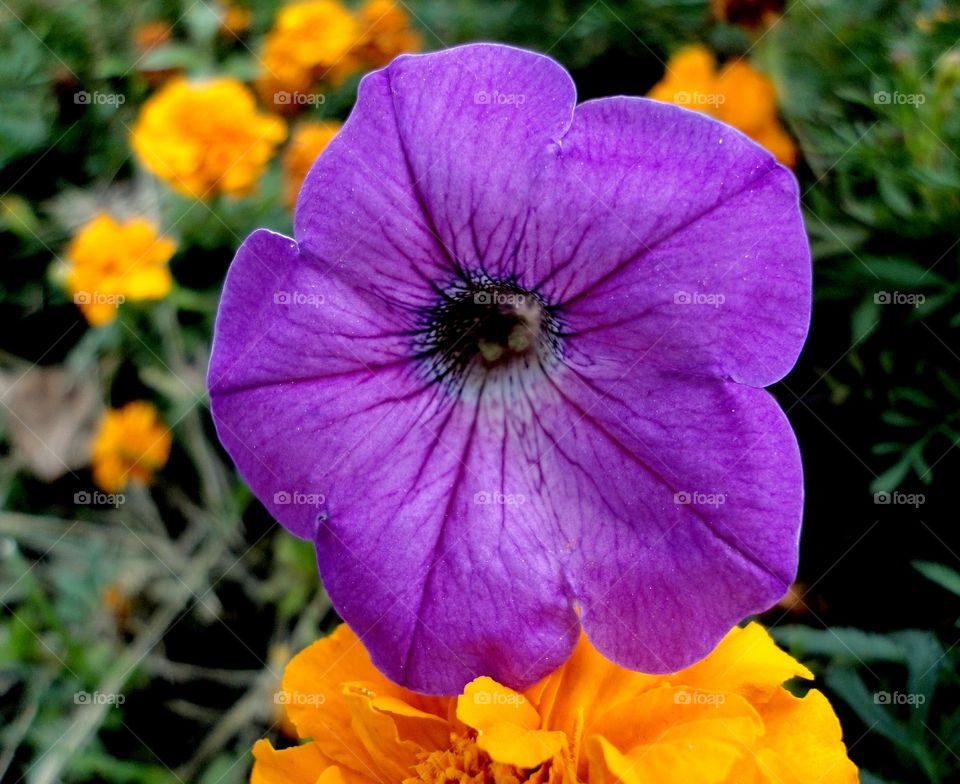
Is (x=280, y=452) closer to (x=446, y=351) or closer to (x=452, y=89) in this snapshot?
(x=446, y=351)

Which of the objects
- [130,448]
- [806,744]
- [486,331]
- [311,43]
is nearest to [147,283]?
[130,448]

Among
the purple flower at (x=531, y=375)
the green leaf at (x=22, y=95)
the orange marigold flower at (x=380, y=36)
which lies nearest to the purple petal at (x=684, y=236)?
the purple flower at (x=531, y=375)

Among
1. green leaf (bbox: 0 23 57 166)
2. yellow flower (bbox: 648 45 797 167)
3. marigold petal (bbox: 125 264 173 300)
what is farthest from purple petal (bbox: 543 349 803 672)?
green leaf (bbox: 0 23 57 166)

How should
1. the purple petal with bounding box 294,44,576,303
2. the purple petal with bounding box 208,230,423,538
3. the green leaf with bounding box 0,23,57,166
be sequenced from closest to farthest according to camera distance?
the purple petal with bounding box 294,44,576,303 < the purple petal with bounding box 208,230,423,538 < the green leaf with bounding box 0,23,57,166

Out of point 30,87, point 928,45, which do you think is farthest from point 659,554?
point 30,87

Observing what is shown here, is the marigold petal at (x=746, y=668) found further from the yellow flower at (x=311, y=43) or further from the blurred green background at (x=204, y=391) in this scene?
the yellow flower at (x=311, y=43)

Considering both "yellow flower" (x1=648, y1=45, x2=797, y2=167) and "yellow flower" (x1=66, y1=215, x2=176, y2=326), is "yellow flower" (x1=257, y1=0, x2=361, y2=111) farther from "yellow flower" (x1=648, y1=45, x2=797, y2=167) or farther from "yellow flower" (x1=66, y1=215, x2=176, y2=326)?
"yellow flower" (x1=648, y1=45, x2=797, y2=167)
